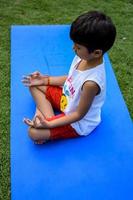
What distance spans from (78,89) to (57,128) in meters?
0.28

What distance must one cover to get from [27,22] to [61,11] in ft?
1.26

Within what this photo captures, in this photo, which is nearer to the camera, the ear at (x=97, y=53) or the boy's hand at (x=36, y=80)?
the ear at (x=97, y=53)

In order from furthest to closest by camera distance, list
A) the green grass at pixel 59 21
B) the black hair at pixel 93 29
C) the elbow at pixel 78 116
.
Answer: the green grass at pixel 59 21 < the elbow at pixel 78 116 < the black hair at pixel 93 29

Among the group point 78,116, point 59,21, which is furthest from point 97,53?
point 59,21

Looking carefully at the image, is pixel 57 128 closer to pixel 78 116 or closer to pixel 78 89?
pixel 78 116

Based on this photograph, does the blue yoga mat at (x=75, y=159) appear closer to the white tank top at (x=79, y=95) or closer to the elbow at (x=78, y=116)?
the white tank top at (x=79, y=95)

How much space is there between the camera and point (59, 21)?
11.2ft

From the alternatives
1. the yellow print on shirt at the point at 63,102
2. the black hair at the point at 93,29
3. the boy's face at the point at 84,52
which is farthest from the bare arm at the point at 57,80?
the black hair at the point at 93,29

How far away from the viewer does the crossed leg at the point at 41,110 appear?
2.19 metres

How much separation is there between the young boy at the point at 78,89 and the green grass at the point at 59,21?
26 centimetres

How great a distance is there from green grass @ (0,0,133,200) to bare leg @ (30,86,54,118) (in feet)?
0.72

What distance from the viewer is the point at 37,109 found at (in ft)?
7.84

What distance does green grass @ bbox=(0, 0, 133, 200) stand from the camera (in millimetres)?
2637

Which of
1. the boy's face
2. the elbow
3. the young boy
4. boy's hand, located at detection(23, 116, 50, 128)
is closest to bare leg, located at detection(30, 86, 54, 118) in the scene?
the young boy
